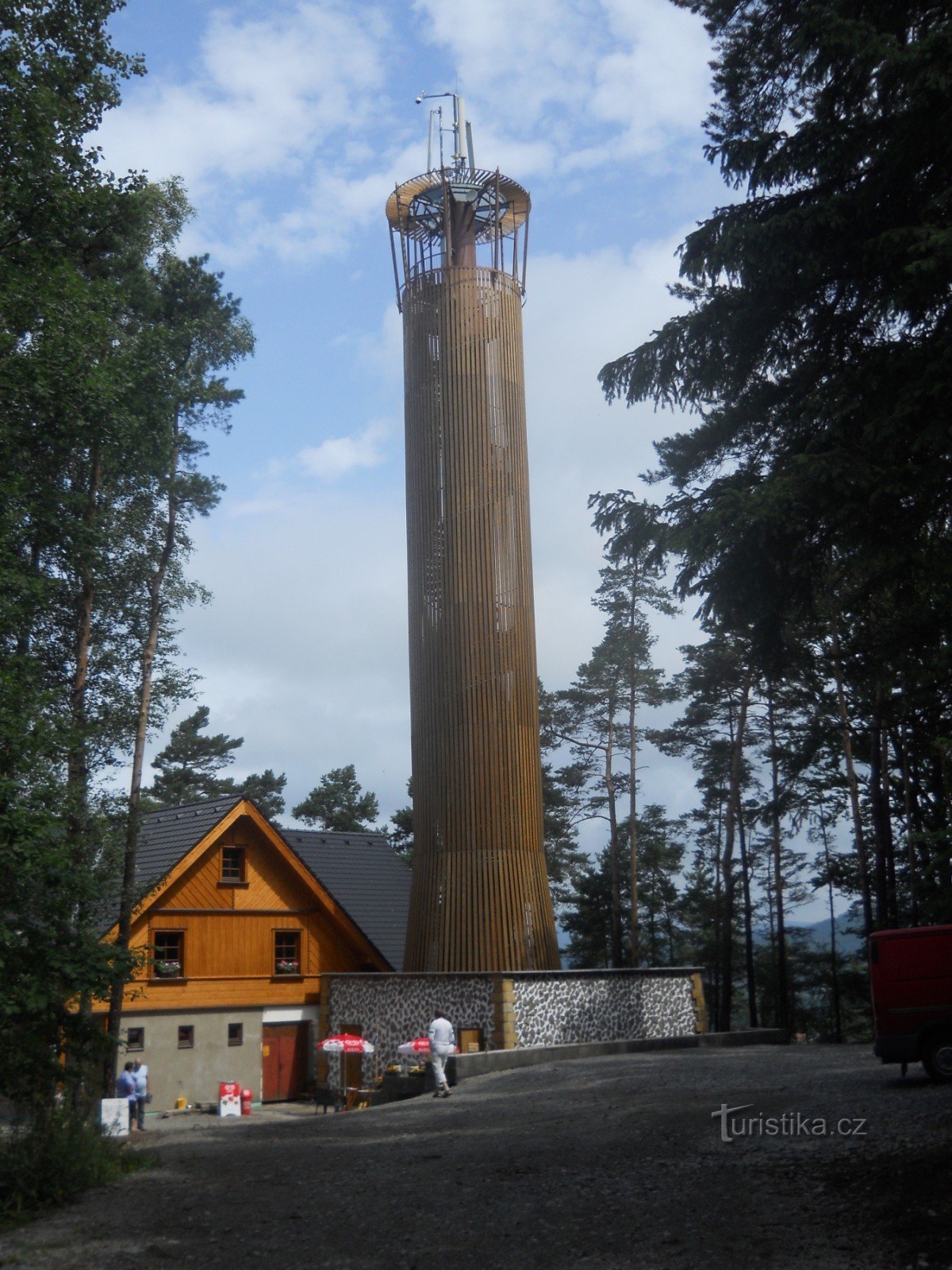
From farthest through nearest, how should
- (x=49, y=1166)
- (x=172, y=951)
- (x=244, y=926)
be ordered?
(x=244, y=926)
(x=172, y=951)
(x=49, y=1166)

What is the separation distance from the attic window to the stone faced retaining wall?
354cm

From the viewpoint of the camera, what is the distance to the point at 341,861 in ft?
106

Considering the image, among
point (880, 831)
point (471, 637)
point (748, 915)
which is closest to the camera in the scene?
point (471, 637)

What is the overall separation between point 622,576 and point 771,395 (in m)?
27.3

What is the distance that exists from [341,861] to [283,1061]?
5.64 metres

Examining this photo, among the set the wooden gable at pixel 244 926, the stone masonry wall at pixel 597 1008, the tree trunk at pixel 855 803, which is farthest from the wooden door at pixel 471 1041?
the tree trunk at pixel 855 803

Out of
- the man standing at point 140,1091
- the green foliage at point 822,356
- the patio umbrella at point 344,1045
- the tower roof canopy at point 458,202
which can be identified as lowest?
the man standing at point 140,1091

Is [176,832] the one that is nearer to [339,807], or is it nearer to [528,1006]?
[528,1006]

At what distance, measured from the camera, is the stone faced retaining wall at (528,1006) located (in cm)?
2334

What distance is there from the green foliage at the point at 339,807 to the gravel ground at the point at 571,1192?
39.4 m

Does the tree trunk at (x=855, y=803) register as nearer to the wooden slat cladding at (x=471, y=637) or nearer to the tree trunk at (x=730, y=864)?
the tree trunk at (x=730, y=864)

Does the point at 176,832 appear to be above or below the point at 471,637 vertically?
below

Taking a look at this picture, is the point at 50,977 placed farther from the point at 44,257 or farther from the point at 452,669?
the point at 452,669

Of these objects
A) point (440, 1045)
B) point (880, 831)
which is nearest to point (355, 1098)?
point (440, 1045)
